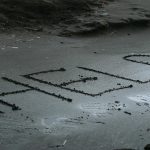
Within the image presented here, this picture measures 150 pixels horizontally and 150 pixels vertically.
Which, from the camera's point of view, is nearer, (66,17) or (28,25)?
(28,25)

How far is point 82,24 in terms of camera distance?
9.40 m

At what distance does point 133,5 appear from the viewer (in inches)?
438

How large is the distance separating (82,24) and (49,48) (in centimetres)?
174

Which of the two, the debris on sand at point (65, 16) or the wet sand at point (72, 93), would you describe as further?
the debris on sand at point (65, 16)

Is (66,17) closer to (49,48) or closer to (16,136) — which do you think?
(49,48)

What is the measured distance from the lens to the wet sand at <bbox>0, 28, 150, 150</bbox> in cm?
445

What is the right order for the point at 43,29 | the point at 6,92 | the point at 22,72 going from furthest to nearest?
the point at 43,29 → the point at 22,72 → the point at 6,92

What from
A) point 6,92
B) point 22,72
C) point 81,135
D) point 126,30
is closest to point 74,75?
point 22,72

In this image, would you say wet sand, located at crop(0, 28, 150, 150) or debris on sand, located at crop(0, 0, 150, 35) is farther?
debris on sand, located at crop(0, 0, 150, 35)

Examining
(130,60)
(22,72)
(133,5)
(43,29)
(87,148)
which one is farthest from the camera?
(133,5)

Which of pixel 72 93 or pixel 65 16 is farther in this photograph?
pixel 65 16

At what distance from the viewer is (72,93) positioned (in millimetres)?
5730

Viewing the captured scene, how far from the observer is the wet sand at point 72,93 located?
4445 millimetres

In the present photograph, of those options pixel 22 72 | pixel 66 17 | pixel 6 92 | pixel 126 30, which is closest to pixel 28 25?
pixel 66 17
